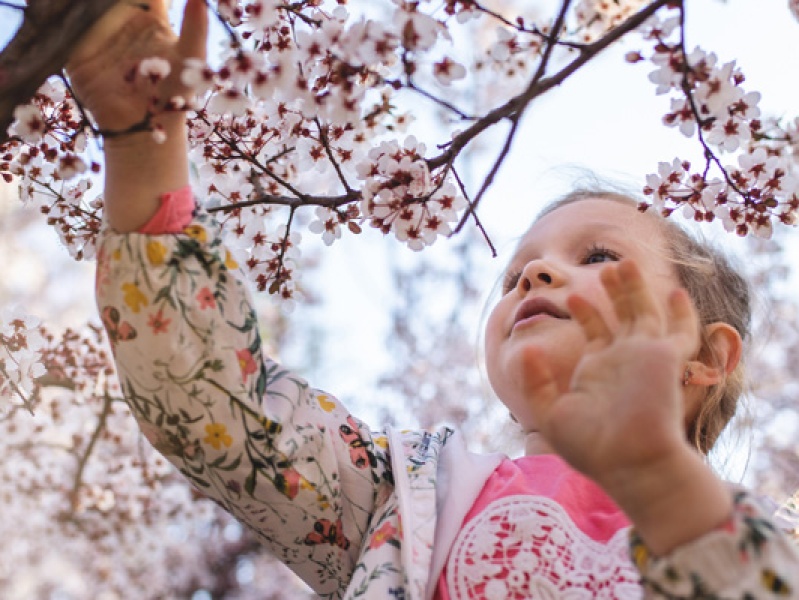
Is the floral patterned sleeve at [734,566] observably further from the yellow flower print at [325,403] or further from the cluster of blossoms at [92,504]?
the cluster of blossoms at [92,504]

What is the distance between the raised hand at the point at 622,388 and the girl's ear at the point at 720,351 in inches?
33.2

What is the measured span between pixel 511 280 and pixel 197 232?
882 millimetres

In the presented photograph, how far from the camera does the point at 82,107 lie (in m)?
1.17

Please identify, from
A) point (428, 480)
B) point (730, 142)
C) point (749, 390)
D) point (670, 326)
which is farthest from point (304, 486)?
point (749, 390)

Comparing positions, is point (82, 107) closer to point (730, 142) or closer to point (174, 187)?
point (174, 187)

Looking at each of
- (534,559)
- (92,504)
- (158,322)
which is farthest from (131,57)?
(92,504)

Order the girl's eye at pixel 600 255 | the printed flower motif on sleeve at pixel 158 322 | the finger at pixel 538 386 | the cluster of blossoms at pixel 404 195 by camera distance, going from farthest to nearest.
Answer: the girl's eye at pixel 600 255 → the cluster of blossoms at pixel 404 195 → the printed flower motif on sleeve at pixel 158 322 → the finger at pixel 538 386

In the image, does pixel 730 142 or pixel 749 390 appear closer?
pixel 730 142

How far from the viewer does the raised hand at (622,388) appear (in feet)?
3.07

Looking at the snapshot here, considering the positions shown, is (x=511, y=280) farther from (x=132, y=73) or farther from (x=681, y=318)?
(x=132, y=73)

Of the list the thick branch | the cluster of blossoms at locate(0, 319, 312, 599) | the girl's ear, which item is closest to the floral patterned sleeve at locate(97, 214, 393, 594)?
the thick branch

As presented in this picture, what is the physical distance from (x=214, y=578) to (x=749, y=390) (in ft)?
21.1

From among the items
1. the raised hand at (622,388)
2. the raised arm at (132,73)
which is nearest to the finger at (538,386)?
the raised hand at (622,388)

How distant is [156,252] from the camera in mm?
1215
